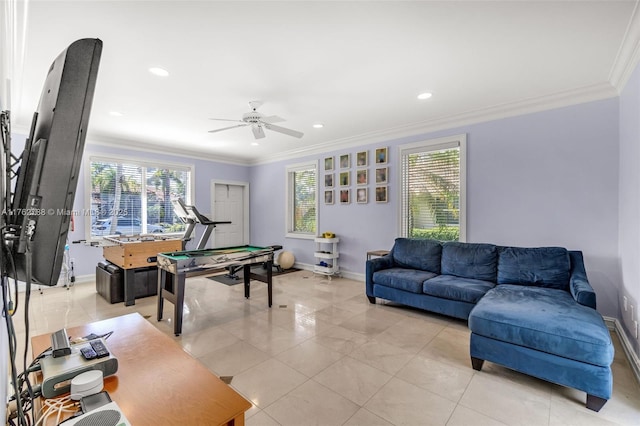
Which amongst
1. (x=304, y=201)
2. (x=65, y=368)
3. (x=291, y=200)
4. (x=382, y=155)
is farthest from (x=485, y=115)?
(x=65, y=368)

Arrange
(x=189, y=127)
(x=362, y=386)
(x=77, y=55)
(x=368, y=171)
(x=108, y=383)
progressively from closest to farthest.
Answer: (x=77, y=55), (x=108, y=383), (x=362, y=386), (x=189, y=127), (x=368, y=171)

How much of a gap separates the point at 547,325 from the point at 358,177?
3.74 meters

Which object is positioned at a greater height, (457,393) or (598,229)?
(598,229)

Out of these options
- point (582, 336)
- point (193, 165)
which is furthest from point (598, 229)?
point (193, 165)

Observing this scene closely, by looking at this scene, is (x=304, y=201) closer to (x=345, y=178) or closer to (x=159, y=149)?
(x=345, y=178)

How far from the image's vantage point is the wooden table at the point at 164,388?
1076mm

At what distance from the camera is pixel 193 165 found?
6582 millimetres

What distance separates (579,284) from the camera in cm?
274

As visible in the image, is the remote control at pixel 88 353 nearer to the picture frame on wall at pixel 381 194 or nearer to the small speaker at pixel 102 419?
the small speaker at pixel 102 419

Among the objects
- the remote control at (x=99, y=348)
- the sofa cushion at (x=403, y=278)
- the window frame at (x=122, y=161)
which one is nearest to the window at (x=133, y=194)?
the window frame at (x=122, y=161)

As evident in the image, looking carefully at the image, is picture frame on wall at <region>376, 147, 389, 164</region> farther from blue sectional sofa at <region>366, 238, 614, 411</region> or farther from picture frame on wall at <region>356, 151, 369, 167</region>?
blue sectional sofa at <region>366, 238, 614, 411</region>

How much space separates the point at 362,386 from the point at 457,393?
0.67 meters

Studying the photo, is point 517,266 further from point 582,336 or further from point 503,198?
point 582,336

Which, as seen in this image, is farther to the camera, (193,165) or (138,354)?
(193,165)
